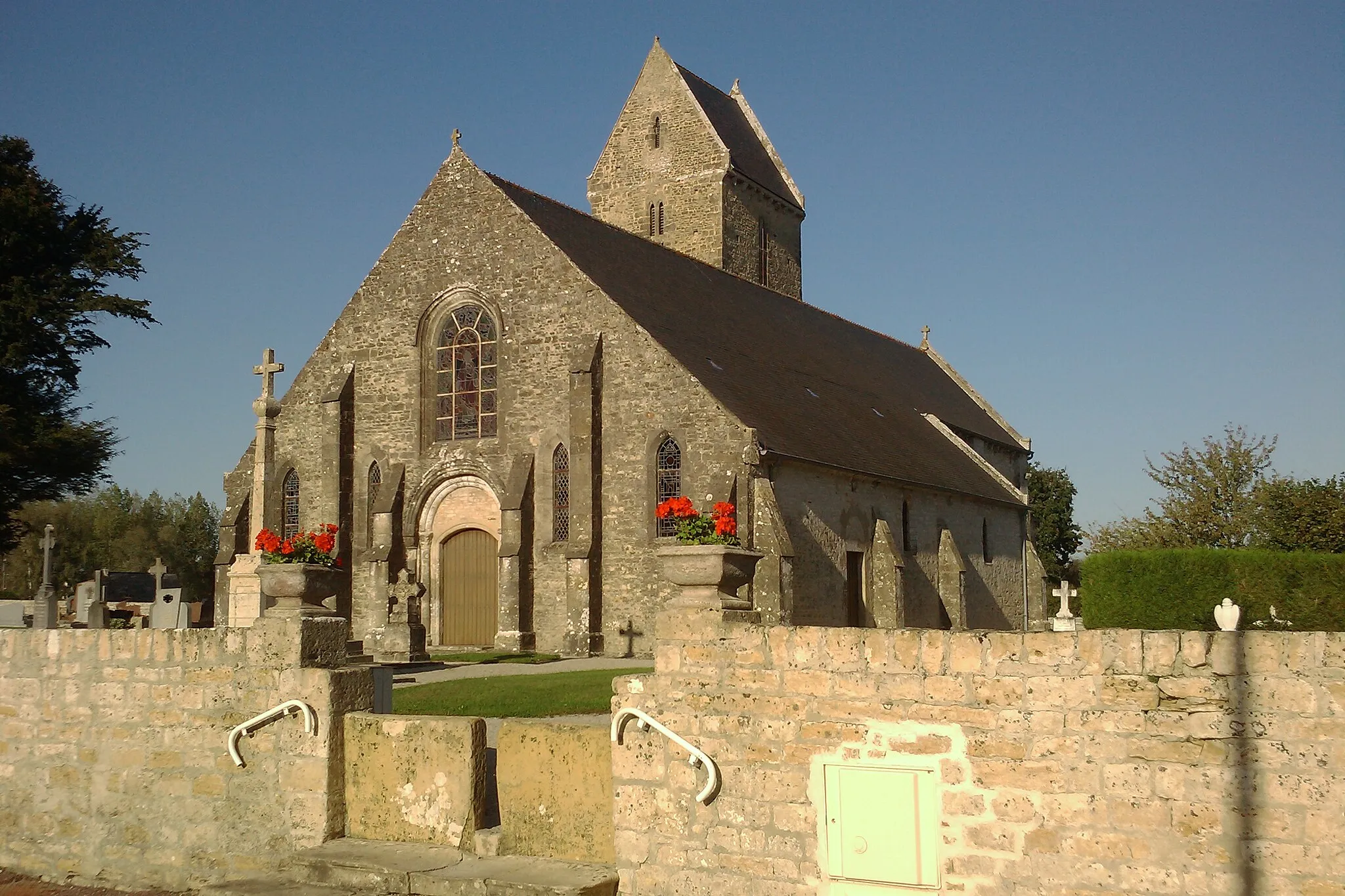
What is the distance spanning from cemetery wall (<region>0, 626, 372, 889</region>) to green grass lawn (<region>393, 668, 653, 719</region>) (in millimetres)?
2783

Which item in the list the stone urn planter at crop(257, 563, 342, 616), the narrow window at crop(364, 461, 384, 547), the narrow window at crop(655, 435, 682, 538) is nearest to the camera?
the stone urn planter at crop(257, 563, 342, 616)

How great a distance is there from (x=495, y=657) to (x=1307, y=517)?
19682mm

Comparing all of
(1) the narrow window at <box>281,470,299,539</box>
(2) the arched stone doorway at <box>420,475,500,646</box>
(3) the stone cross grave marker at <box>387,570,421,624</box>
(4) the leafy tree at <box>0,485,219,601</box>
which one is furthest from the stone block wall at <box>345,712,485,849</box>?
(4) the leafy tree at <box>0,485,219,601</box>

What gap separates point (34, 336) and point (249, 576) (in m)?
14.6

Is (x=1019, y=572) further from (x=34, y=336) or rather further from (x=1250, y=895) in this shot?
(x=1250, y=895)

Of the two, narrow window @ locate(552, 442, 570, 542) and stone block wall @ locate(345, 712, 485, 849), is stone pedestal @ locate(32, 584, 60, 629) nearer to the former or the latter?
narrow window @ locate(552, 442, 570, 542)

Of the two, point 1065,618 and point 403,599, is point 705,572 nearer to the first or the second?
point 403,599

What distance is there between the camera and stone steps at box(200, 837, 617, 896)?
7.75 meters

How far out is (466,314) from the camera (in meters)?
27.5

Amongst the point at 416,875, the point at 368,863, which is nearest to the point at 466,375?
the point at 368,863

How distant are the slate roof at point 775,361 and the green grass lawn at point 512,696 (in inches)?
286

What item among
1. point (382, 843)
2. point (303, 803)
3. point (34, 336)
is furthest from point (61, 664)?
point (34, 336)

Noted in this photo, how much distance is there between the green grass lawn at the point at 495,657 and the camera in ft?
75.6

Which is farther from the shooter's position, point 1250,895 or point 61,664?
point 61,664
